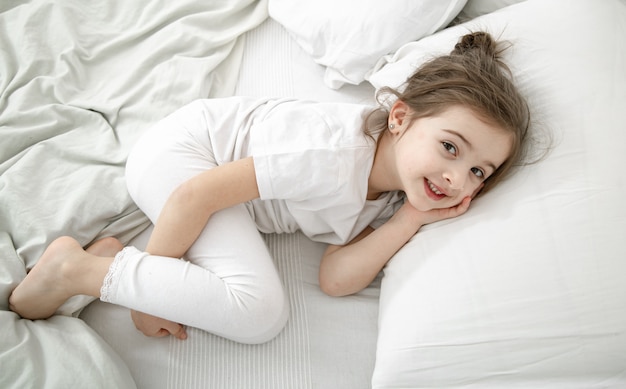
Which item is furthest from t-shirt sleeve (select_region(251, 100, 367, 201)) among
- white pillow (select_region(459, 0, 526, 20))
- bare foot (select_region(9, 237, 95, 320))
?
white pillow (select_region(459, 0, 526, 20))

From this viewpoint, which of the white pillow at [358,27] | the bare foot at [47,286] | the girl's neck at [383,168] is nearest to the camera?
the bare foot at [47,286]

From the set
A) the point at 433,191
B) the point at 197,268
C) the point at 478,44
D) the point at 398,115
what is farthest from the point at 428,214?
the point at 197,268

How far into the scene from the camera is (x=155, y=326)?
86 cm

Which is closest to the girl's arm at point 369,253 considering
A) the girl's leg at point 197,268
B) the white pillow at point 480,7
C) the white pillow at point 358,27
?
the girl's leg at point 197,268

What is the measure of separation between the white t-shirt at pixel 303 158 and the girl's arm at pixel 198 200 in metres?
0.03

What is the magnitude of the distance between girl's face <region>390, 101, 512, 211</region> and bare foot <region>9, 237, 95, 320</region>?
0.63m

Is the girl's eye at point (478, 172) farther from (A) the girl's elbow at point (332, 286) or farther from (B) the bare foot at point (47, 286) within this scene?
(B) the bare foot at point (47, 286)

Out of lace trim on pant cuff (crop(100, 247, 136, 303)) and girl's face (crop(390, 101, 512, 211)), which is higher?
girl's face (crop(390, 101, 512, 211))

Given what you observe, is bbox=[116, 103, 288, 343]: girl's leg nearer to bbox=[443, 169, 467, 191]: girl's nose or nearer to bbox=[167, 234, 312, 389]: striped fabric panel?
bbox=[167, 234, 312, 389]: striped fabric panel

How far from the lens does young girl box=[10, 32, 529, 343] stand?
82 cm

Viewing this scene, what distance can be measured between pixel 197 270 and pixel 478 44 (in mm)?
680

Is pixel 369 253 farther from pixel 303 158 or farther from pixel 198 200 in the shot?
pixel 198 200

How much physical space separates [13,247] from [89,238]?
13cm

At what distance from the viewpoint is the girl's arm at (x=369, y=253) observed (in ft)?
2.97
